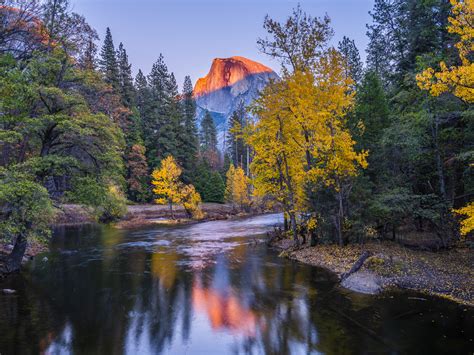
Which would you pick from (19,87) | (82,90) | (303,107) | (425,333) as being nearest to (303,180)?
(303,107)

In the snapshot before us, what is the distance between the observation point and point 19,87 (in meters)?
12.6

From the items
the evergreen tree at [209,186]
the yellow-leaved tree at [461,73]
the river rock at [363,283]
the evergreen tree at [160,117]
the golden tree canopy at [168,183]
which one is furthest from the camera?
the evergreen tree at [209,186]

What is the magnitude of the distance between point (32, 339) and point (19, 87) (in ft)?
30.1

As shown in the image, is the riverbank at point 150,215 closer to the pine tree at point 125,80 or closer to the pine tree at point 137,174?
the pine tree at point 137,174

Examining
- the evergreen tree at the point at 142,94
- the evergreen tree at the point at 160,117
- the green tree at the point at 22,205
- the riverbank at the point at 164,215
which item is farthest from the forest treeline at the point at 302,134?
the evergreen tree at the point at 142,94

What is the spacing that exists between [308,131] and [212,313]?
12.4 meters

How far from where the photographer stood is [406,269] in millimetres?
13758

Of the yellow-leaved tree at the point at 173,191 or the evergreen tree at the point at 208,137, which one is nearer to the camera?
the yellow-leaved tree at the point at 173,191

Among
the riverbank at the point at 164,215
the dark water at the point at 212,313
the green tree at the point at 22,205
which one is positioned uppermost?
the green tree at the point at 22,205

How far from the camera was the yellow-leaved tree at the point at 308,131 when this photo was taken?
17.4 metres

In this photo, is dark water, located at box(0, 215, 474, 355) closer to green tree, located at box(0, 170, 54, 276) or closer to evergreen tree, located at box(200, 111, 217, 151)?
green tree, located at box(0, 170, 54, 276)

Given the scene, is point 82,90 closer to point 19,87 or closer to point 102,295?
point 19,87

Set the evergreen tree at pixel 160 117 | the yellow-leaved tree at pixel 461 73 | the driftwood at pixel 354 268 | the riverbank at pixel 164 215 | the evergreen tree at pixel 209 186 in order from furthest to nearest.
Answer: the evergreen tree at pixel 209 186 < the evergreen tree at pixel 160 117 < the riverbank at pixel 164 215 < the driftwood at pixel 354 268 < the yellow-leaved tree at pixel 461 73

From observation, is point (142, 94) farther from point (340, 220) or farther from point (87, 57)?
point (340, 220)
